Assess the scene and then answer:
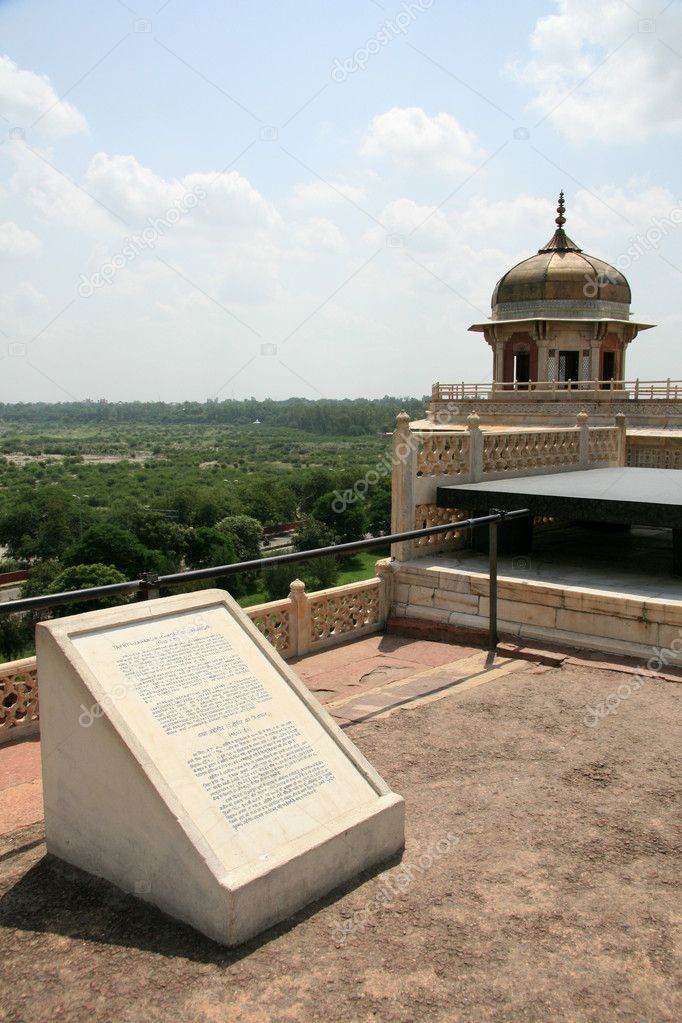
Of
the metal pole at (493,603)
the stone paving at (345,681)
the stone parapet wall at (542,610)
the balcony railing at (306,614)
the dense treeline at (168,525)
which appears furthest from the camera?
the dense treeline at (168,525)

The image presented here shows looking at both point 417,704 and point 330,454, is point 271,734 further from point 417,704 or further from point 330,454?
point 330,454

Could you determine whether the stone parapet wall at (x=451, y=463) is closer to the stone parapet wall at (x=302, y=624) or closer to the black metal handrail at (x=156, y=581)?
the stone parapet wall at (x=302, y=624)

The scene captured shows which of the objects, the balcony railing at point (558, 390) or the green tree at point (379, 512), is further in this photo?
the green tree at point (379, 512)

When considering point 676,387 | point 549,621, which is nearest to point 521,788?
point 549,621

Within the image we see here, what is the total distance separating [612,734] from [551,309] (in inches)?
1031

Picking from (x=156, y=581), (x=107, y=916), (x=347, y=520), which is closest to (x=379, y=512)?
(x=347, y=520)

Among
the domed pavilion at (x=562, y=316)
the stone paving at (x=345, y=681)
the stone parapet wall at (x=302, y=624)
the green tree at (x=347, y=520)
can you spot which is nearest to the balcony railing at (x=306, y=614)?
the stone parapet wall at (x=302, y=624)

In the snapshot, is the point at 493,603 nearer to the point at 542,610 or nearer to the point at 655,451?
the point at 542,610

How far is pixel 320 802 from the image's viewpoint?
417 centimetres

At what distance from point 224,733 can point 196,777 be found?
1.20 feet

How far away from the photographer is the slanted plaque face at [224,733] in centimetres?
387

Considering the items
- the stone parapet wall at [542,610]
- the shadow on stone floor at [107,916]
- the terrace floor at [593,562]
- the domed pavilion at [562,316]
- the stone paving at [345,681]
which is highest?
the domed pavilion at [562,316]

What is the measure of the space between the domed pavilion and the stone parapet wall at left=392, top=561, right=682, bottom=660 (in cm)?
2070

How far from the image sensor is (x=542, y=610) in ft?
28.7
